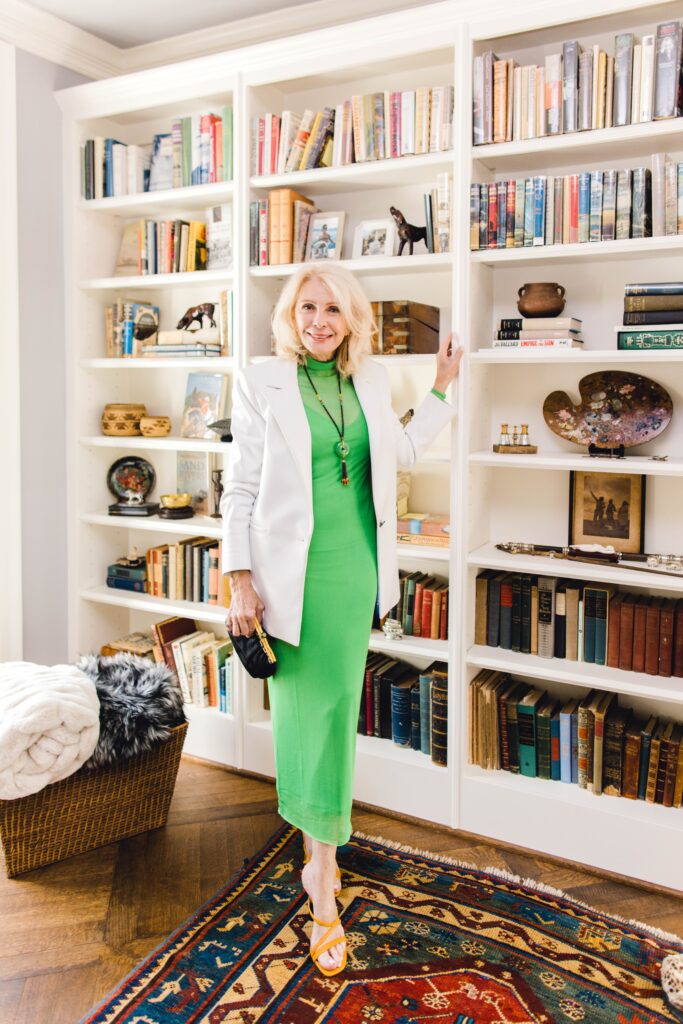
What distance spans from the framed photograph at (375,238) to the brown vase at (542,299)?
51 cm

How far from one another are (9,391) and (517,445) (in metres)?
1.92

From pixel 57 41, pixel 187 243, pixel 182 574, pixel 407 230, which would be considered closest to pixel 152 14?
pixel 57 41

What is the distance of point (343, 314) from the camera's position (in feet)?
7.29

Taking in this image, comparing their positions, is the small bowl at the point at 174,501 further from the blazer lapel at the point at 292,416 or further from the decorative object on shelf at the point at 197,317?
the blazer lapel at the point at 292,416

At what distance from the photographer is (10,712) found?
7.73ft

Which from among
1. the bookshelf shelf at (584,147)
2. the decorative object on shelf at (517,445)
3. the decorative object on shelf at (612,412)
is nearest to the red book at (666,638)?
the decorative object on shelf at (612,412)

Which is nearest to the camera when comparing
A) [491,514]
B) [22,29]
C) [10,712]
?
[10,712]

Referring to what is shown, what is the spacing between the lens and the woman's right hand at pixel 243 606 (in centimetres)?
218

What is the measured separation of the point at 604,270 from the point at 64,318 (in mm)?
→ 2096

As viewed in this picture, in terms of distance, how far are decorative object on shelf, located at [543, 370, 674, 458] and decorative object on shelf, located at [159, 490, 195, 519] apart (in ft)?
4.82

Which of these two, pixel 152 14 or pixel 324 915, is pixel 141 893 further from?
pixel 152 14

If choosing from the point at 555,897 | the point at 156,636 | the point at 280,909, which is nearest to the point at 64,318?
the point at 156,636

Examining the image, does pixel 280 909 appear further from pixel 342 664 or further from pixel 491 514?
pixel 491 514

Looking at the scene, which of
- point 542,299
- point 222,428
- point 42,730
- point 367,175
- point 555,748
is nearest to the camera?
point 42,730
